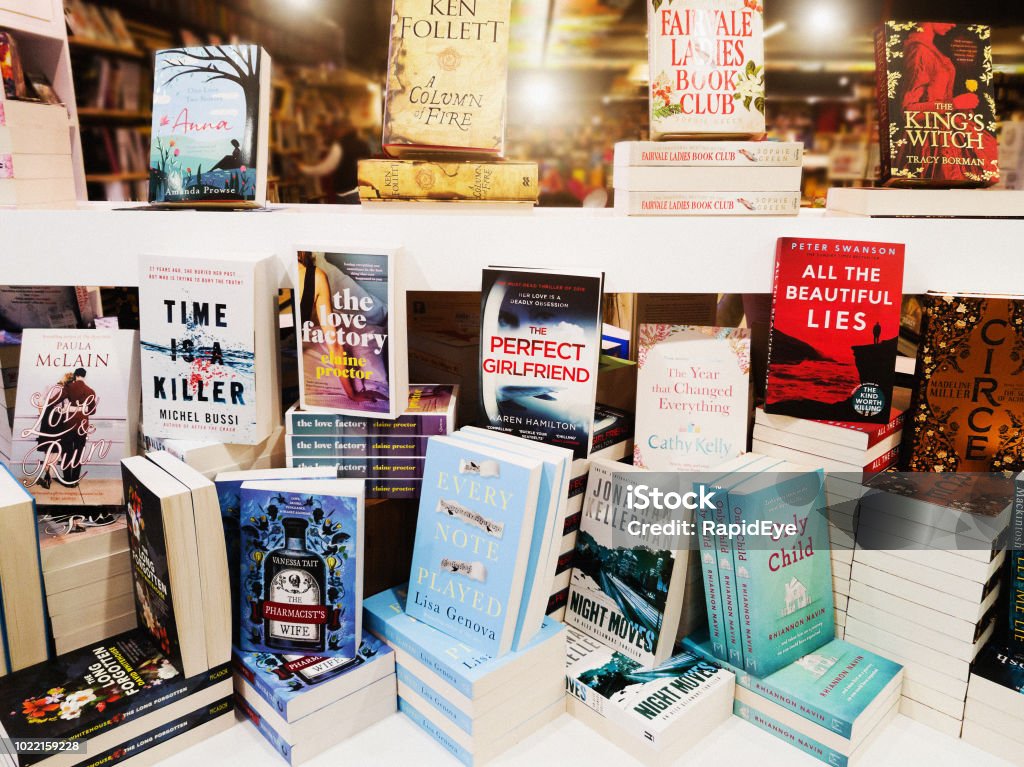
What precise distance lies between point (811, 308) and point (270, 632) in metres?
1.16

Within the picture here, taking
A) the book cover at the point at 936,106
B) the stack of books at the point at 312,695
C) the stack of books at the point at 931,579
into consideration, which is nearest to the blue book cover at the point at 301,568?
the stack of books at the point at 312,695

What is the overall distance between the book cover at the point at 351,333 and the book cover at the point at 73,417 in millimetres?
368

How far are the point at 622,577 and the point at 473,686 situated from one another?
14.5 inches

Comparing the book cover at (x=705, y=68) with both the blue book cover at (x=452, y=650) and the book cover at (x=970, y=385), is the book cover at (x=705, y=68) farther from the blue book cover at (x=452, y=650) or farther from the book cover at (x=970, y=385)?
the blue book cover at (x=452, y=650)

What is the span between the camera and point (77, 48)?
408 cm

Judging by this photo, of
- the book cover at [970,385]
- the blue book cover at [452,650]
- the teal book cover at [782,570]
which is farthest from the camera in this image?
the book cover at [970,385]

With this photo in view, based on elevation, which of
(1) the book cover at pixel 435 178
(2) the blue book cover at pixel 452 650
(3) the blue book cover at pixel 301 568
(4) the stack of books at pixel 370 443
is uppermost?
(1) the book cover at pixel 435 178

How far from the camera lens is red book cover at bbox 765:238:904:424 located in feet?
4.54

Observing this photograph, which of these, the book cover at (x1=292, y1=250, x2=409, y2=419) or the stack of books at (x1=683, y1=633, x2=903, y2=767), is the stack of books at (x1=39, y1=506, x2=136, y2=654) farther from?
the stack of books at (x1=683, y1=633, x2=903, y2=767)

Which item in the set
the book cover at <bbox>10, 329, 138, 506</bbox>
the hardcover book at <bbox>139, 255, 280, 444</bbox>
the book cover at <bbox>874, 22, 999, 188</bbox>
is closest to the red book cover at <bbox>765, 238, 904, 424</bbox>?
the book cover at <bbox>874, 22, 999, 188</bbox>

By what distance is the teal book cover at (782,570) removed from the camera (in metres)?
1.28

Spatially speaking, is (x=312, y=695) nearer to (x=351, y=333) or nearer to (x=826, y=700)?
(x=351, y=333)

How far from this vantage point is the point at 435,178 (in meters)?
1.47

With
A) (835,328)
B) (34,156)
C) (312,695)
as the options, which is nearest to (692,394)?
(835,328)
